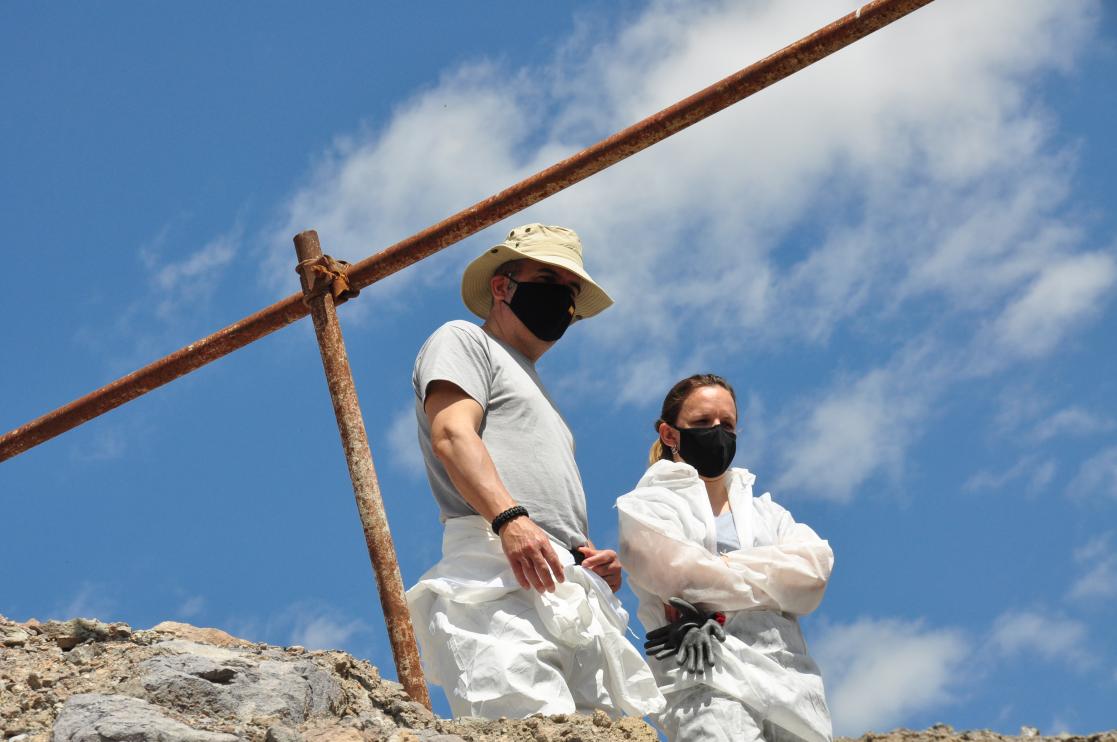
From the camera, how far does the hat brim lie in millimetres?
5461

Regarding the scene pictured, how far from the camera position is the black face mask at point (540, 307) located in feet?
18.0

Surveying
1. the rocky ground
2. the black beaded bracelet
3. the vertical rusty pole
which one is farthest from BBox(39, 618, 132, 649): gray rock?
the black beaded bracelet

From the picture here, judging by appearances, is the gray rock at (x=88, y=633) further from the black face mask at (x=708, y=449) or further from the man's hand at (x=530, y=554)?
the black face mask at (x=708, y=449)

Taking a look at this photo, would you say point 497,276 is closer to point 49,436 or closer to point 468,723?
point 468,723

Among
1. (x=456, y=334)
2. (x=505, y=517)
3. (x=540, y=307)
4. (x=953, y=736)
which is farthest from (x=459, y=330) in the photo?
(x=953, y=736)

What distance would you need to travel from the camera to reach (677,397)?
5.62 metres

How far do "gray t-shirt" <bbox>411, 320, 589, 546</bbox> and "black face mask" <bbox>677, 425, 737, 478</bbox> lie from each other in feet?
1.55

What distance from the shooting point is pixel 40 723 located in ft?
13.6

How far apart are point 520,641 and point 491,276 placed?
5.24 ft

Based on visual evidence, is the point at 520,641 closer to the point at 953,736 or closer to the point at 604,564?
the point at 604,564

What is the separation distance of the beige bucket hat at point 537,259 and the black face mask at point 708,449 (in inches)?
26.2

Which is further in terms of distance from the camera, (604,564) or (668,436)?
(668,436)

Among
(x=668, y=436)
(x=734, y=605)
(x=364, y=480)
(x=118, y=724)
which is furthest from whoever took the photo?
A: (x=668, y=436)

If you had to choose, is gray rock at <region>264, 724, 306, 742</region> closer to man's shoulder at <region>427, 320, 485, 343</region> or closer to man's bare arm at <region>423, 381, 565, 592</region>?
man's bare arm at <region>423, 381, 565, 592</region>
